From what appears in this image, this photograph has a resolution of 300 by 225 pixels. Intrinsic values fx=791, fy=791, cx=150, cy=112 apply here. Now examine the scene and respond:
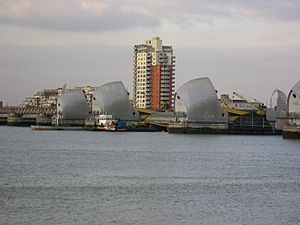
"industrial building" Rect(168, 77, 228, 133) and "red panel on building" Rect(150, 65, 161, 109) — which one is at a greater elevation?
"red panel on building" Rect(150, 65, 161, 109)

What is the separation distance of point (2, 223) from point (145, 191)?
8110mm

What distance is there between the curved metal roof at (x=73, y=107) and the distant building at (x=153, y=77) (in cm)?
4156

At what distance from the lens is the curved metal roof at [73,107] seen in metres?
112

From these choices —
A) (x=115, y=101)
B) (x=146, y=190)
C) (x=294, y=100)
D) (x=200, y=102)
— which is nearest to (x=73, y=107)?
(x=115, y=101)

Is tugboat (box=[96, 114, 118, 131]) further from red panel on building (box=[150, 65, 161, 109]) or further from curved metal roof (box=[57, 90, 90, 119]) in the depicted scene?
red panel on building (box=[150, 65, 161, 109])

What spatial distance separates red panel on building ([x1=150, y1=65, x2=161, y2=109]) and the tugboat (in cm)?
5549

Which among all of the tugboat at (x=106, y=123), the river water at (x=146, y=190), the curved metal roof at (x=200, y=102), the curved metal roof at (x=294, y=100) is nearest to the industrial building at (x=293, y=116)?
the curved metal roof at (x=294, y=100)

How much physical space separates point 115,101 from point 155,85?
5623 centimetres

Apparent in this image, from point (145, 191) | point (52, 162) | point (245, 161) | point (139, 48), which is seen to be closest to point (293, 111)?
point (245, 161)

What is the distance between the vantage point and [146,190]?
95.4ft

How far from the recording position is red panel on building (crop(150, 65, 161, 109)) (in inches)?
6127

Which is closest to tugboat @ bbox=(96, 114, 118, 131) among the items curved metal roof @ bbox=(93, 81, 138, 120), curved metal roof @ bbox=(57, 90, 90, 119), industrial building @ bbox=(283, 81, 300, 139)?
curved metal roof @ bbox=(93, 81, 138, 120)

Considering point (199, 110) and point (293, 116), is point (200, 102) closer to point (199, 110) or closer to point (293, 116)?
point (199, 110)

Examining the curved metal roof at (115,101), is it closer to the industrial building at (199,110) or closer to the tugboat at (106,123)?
the tugboat at (106,123)
